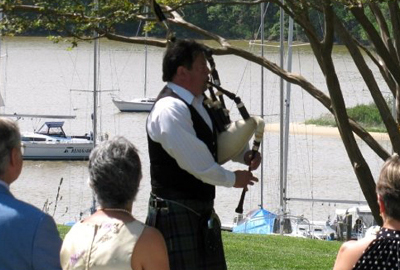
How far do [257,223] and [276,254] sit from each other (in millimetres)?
9775

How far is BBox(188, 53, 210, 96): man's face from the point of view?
4594 mm

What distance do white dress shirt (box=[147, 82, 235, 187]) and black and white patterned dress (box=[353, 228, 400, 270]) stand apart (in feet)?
3.28

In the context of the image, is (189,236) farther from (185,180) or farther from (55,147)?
(55,147)

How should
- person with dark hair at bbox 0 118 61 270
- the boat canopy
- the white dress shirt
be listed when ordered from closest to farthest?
person with dark hair at bbox 0 118 61 270, the white dress shirt, the boat canopy

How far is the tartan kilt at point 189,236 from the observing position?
4578 mm

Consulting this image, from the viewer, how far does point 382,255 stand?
360 centimetres

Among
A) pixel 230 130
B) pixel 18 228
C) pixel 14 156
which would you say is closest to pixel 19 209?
pixel 18 228

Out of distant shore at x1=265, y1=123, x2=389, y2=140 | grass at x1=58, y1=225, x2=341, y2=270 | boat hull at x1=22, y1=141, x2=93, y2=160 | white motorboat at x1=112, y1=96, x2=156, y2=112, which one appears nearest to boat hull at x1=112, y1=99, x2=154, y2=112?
white motorboat at x1=112, y1=96, x2=156, y2=112

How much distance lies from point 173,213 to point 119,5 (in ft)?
12.3

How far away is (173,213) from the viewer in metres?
4.59

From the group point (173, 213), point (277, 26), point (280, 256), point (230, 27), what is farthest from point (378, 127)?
point (173, 213)

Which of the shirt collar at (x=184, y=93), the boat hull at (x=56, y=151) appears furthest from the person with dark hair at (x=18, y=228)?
the boat hull at (x=56, y=151)

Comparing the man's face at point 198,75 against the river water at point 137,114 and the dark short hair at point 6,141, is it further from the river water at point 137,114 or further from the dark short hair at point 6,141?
the river water at point 137,114

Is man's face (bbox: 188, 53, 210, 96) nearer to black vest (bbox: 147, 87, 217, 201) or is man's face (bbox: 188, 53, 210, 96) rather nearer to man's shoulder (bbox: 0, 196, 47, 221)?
black vest (bbox: 147, 87, 217, 201)
